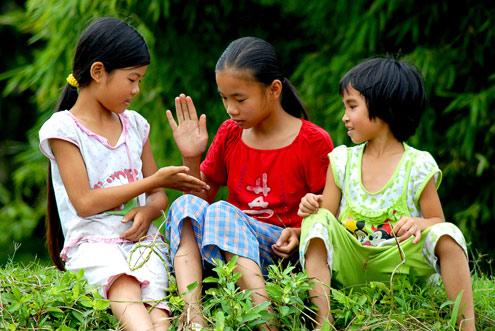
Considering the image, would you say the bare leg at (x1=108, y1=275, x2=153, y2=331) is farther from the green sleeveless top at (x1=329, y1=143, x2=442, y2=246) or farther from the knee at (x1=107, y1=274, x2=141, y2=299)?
the green sleeveless top at (x1=329, y1=143, x2=442, y2=246)

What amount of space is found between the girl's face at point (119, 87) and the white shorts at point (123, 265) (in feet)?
1.70

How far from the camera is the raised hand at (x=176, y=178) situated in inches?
136

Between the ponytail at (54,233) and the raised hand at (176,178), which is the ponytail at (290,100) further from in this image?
the ponytail at (54,233)

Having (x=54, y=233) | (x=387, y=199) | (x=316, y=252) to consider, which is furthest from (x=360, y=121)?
(x=54, y=233)

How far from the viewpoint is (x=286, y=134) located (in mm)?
3789

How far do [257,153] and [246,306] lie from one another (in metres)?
0.86

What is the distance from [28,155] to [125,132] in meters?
3.83

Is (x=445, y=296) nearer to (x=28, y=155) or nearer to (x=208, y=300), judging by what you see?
(x=208, y=300)

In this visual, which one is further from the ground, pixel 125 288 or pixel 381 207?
pixel 381 207

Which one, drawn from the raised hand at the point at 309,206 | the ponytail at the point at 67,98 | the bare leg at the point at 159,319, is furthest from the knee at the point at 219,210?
the ponytail at the point at 67,98

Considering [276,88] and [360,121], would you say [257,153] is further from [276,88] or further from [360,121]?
[360,121]

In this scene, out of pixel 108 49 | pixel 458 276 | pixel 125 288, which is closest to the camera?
pixel 458 276

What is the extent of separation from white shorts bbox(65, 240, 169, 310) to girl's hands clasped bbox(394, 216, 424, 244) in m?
0.80

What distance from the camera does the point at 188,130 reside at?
3816 mm
